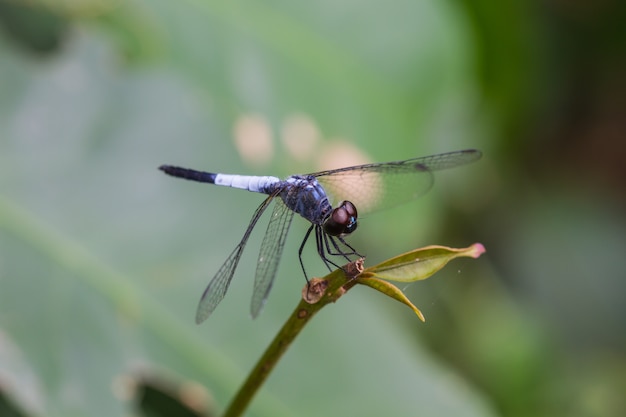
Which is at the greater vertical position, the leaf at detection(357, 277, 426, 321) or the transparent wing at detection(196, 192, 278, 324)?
the leaf at detection(357, 277, 426, 321)

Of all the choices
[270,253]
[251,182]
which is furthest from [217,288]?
[251,182]

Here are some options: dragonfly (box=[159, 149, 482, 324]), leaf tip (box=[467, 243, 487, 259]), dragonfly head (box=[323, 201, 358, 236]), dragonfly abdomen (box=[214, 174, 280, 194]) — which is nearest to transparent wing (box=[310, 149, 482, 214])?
dragonfly (box=[159, 149, 482, 324])

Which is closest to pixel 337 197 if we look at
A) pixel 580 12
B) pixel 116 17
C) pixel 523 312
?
pixel 116 17

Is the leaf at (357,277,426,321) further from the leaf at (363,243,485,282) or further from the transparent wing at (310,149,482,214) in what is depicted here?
the transparent wing at (310,149,482,214)

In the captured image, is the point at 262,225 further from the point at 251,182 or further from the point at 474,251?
the point at 474,251

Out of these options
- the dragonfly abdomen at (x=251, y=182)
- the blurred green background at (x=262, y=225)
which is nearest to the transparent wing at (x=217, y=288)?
the dragonfly abdomen at (x=251, y=182)

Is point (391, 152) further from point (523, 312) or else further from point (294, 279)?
point (523, 312)

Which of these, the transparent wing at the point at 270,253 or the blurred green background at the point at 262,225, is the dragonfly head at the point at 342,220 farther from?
the blurred green background at the point at 262,225
